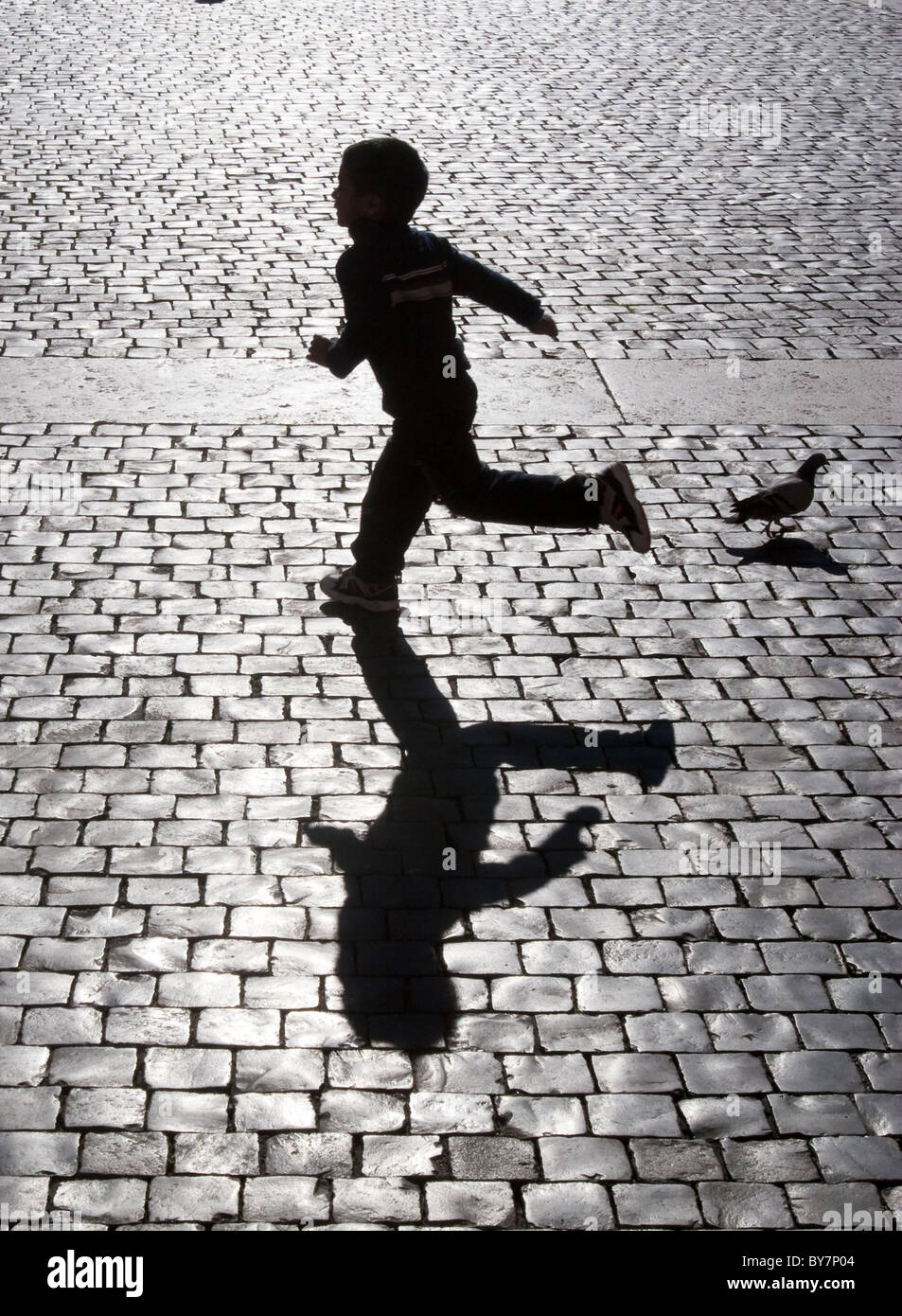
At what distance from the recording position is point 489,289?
20.2ft

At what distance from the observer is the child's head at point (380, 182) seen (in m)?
5.67

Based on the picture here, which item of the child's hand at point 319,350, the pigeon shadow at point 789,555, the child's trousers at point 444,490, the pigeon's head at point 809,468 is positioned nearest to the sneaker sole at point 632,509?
the child's trousers at point 444,490

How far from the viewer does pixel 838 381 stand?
8.90 m

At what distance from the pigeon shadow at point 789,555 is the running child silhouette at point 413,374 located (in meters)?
0.88

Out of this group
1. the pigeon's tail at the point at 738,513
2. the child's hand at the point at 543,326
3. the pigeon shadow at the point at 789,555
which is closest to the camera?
the child's hand at the point at 543,326

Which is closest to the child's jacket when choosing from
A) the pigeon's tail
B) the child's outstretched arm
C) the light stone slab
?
the child's outstretched arm

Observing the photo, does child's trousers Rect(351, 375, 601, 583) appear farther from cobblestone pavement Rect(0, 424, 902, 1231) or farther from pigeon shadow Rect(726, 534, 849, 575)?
pigeon shadow Rect(726, 534, 849, 575)

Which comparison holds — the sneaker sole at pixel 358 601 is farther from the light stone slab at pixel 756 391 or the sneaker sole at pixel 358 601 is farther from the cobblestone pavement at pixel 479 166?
the cobblestone pavement at pixel 479 166

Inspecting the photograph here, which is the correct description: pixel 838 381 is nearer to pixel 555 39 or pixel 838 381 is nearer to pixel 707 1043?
pixel 707 1043

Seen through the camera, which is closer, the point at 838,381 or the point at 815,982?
the point at 815,982

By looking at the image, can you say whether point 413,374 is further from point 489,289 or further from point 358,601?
point 358,601

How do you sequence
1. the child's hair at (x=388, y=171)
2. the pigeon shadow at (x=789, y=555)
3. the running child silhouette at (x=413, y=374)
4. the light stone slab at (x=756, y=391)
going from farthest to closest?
the light stone slab at (x=756, y=391)
the pigeon shadow at (x=789, y=555)
the running child silhouette at (x=413, y=374)
the child's hair at (x=388, y=171)
